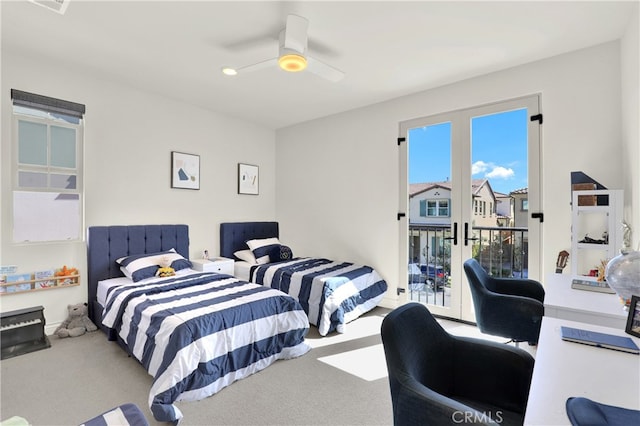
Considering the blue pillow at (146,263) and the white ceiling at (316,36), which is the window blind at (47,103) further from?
the blue pillow at (146,263)

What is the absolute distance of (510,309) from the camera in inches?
86.6

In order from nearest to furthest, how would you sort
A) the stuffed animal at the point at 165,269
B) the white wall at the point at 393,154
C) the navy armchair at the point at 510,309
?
the navy armchair at the point at 510,309, the white wall at the point at 393,154, the stuffed animal at the point at 165,269

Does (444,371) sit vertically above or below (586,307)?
below

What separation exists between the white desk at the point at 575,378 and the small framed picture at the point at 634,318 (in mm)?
48

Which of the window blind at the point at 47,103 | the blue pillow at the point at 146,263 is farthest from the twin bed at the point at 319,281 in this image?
the window blind at the point at 47,103

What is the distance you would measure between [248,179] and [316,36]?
280 centimetres

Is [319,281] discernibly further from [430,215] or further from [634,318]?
[634,318]

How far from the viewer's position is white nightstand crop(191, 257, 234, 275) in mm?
3859

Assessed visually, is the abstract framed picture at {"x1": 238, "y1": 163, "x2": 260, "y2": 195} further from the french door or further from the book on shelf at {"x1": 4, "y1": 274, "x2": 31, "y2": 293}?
the book on shelf at {"x1": 4, "y1": 274, "x2": 31, "y2": 293}

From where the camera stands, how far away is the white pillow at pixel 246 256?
440 cm

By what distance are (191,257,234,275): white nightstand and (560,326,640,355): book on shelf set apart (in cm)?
352

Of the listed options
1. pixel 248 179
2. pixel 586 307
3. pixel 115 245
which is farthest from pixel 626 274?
pixel 248 179

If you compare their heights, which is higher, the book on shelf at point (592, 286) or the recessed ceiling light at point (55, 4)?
the recessed ceiling light at point (55, 4)

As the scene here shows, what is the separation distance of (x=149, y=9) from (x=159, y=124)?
1.88m
